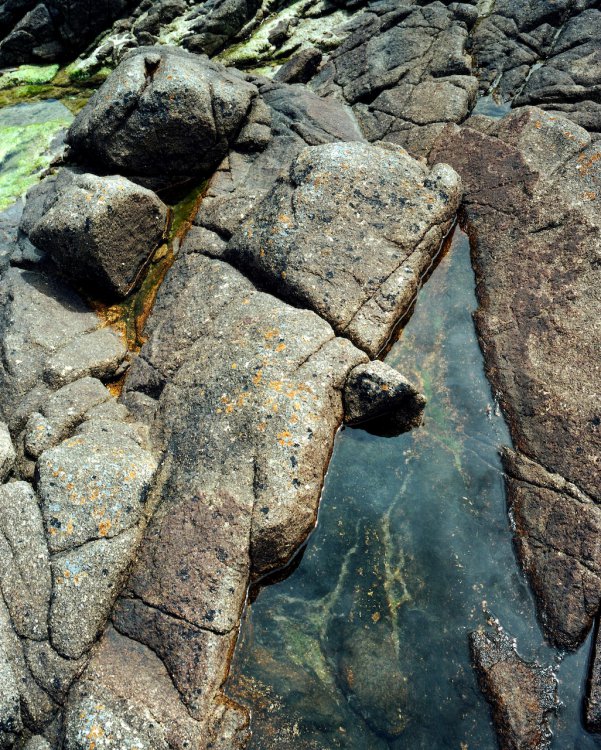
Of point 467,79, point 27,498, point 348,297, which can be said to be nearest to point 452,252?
point 348,297

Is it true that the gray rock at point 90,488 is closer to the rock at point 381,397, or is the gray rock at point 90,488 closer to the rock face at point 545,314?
the rock at point 381,397

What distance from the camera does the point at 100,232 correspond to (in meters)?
9.19

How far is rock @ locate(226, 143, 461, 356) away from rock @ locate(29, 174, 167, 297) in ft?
6.07

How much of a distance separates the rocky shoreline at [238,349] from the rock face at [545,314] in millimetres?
32

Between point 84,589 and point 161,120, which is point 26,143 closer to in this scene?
point 161,120

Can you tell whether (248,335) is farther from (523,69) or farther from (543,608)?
(523,69)

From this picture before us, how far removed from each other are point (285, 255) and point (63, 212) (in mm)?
3666

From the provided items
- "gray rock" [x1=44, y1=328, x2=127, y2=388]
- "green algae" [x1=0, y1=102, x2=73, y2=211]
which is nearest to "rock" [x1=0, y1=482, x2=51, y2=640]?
"gray rock" [x1=44, y1=328, x2=127, y2=388]

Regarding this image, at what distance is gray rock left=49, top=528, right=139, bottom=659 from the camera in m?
6.09

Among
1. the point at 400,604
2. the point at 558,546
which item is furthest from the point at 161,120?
the point at 558,546

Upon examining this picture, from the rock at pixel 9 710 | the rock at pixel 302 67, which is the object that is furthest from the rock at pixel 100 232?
the rock at pixel 302 67

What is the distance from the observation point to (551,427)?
7.20 metres

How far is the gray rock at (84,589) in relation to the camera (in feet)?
20.0

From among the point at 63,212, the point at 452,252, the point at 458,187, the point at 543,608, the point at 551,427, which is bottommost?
the point at 543,608
